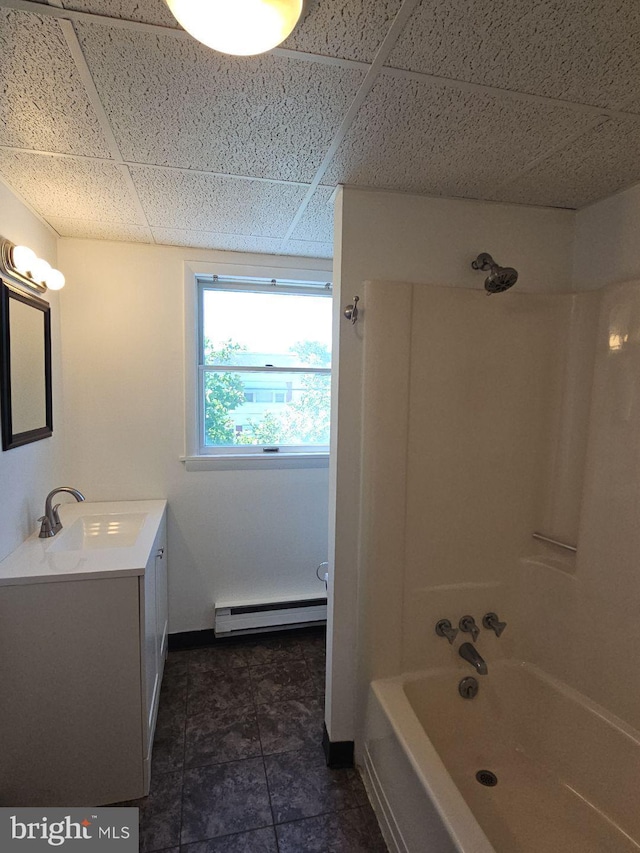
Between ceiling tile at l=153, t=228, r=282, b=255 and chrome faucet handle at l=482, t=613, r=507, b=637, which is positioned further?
ceiling tile at l=153, t=228, r=282, b=255

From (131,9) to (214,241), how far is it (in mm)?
1428

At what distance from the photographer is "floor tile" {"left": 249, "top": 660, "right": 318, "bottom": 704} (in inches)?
83.7

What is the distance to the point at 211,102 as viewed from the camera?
3.58 feet

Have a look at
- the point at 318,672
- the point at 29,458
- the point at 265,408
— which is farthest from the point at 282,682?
the point at 29,458

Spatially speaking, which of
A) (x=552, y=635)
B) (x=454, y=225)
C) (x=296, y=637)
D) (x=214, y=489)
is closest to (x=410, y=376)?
(x=454, y=225)

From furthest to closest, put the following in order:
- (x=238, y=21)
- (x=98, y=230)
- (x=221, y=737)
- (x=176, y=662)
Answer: (x=176, y=662), (x=98, y=230), (x=221, y=737), (x=238, y=21)

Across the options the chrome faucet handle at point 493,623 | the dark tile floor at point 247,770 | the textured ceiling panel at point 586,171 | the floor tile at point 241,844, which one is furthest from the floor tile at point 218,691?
the textured ceiling panel at point 586,171

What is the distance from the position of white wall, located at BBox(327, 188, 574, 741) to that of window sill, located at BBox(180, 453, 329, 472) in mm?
905

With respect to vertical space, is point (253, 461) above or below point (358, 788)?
above

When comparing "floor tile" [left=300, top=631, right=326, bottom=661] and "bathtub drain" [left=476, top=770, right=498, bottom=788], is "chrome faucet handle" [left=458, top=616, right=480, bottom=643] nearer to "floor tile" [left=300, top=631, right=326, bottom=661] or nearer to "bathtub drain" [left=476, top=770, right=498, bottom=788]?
"bathtub drain" [left=476, top=770, right=498, bottom=788]

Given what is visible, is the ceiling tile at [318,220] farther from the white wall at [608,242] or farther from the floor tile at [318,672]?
the floor tile at [318,672]

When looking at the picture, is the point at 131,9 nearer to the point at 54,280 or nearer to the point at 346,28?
the point at 346,28

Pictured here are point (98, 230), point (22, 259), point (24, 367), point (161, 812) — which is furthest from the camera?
point (98, 230)

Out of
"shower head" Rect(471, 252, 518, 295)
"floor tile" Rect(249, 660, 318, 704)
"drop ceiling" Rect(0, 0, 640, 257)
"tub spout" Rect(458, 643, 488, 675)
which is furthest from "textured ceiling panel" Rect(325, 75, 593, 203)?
"floor tile" Rect(249, 660, 318, 704)
